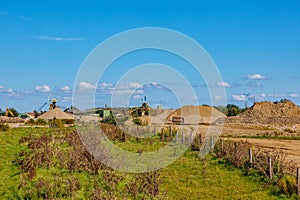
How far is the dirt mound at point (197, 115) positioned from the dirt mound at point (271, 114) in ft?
12.5

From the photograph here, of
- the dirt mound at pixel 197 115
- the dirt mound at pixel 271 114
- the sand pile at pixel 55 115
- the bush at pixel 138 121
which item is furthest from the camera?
the dirt mound at pixel 197 115

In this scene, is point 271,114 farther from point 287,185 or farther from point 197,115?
point 287,185

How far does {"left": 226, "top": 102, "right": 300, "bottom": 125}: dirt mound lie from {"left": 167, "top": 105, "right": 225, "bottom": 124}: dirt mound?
3815 millimetres

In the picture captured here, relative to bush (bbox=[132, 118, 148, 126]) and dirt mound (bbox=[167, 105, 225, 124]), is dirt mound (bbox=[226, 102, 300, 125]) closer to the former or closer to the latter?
dirt mound (bbox=[167, 105, 225, 124])

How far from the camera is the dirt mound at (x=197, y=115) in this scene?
75438 mm

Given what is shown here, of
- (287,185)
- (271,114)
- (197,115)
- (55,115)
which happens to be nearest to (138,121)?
(55,115)

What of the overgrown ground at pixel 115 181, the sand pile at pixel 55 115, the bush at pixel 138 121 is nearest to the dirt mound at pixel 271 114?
the sand pile at pixel 55 115

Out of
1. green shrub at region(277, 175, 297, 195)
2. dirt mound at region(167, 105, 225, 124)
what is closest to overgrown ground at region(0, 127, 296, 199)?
green shrub at region(277, 175, 297, 195)

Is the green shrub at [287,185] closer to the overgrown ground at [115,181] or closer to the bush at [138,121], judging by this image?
the overgrown ground at [115,181]

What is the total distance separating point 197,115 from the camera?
255 feet

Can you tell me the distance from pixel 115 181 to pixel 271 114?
69.8m

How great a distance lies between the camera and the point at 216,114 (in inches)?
3182

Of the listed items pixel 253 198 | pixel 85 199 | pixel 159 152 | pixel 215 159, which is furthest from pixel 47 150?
pixel 253 198

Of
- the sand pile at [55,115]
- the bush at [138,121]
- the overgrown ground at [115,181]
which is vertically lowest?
the overgrown ground at [115,181]
